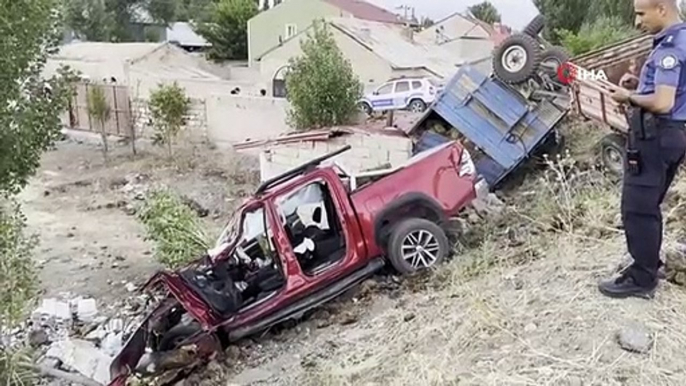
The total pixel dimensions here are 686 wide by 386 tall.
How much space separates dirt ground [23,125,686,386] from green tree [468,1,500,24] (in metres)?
50.9

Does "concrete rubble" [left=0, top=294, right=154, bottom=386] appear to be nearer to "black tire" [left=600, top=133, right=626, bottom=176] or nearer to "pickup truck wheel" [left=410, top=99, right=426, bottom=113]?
"black tire" [left=600, top=133, right=626, bottom=176]

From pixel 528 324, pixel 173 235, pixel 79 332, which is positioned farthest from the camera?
pixel 173 235

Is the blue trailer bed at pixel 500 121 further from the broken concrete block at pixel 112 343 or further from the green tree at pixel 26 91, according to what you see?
the green tree at pixel 26 91

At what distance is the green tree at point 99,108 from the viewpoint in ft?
71.5

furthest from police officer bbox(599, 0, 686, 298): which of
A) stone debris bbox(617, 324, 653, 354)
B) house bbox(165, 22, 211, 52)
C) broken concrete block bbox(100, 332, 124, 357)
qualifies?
house bbox(165, 22, 211, 52)

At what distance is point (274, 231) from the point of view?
6922 millimetres

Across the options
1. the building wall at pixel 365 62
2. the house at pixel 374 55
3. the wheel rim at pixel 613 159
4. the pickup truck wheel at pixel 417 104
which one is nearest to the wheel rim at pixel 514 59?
the wheel rim at pixel 613 159

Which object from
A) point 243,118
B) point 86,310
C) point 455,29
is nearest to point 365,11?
point 455,29

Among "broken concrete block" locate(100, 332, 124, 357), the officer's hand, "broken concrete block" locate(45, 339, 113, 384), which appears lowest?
"broken concrete block" locate(100, 332, 124, 357)

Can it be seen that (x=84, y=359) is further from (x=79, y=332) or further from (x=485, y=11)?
(x=485, y=11)

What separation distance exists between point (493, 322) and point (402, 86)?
19055 millimetres

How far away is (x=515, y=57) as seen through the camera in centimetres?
1089

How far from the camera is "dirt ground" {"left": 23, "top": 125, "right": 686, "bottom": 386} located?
407 centimetres

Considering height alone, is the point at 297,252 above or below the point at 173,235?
above
